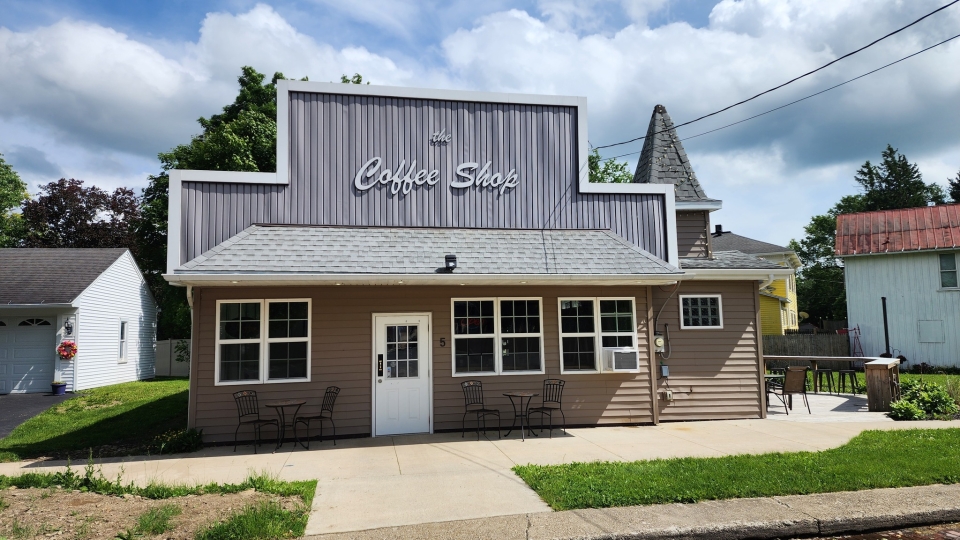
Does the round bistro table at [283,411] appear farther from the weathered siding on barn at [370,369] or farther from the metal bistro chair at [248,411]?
the weathered siding on barn at [370,369]

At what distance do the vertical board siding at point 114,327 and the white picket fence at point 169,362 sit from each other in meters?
0.69

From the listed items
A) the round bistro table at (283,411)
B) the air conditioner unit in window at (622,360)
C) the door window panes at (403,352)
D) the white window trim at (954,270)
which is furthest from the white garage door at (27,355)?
the white window trim at (954,270)

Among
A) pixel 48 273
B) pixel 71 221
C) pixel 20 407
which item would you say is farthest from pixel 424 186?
pixel 71 221

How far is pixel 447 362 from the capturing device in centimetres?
1020

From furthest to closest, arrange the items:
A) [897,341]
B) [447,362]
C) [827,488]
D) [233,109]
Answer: [233,109], [897,341], [447,362], [827,488]

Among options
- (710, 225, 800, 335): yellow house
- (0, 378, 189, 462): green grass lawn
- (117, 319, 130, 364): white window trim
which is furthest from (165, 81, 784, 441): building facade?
(710, 225, 800, 335): yellow house

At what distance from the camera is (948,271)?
2248 centimetres

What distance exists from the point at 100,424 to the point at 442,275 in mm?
8119

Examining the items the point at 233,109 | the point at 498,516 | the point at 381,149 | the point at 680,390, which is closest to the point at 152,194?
the point at 233,109

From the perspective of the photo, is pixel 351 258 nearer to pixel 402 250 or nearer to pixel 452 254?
pixel 402 250

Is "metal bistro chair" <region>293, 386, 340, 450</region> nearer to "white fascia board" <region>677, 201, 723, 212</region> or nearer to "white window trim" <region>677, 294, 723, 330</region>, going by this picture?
"white window trim" <region>677, 294, 723, 330</region>

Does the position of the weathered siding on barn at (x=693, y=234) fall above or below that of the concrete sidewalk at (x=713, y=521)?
above

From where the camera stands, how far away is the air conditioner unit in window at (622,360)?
34.2 ft

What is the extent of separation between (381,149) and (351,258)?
2.46 metres
